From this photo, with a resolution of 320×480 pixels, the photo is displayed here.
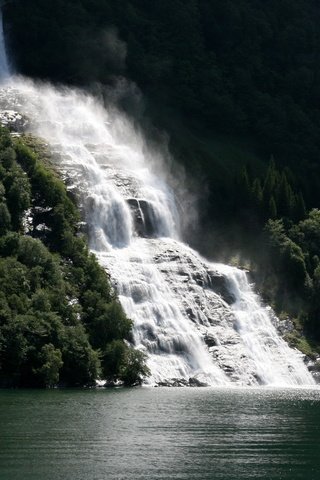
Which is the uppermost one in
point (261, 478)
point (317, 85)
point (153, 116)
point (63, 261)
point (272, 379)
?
point (317, 85)

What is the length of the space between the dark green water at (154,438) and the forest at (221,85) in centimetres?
6409

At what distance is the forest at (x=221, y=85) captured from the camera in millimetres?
137375

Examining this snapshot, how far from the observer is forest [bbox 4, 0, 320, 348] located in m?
137

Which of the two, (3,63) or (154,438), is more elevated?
(3,63)

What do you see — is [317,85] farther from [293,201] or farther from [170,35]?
[293,201]

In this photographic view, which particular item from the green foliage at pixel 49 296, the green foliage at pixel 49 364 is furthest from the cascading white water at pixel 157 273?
the green foliage at pixel 49 364

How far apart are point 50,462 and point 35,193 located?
70.3 m

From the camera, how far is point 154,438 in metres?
49.6

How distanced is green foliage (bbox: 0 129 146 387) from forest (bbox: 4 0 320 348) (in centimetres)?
2867

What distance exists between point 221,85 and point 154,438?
Result: 12647cm

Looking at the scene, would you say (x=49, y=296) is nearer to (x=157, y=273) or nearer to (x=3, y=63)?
(x=157, y=273)

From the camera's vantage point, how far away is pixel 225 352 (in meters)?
103

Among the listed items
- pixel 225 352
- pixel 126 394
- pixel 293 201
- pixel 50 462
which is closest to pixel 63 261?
pixel 225 352

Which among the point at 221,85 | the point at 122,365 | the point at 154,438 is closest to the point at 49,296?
the point at 122,365
